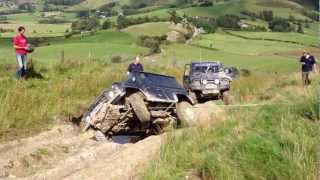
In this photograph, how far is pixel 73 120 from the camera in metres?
13.6

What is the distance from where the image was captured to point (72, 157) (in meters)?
10.6

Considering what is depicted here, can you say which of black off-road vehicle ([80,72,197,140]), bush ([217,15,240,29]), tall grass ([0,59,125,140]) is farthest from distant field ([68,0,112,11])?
black off-road vehicle ([80,72,197,140])

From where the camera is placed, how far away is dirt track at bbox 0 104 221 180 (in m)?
8.41

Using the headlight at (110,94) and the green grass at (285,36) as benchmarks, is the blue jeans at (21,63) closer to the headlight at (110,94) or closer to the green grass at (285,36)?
the headlight at (110,94)

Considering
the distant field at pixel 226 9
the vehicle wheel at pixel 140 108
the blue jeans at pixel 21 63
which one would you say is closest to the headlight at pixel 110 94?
the vehicle wheel at pixel 140 108

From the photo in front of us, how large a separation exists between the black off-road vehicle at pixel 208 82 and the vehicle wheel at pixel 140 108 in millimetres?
5709

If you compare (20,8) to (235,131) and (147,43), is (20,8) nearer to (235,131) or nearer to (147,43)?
(147,43)

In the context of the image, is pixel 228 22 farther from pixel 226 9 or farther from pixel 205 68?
pixel 205 68

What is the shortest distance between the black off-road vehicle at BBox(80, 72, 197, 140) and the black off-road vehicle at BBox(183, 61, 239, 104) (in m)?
5.14

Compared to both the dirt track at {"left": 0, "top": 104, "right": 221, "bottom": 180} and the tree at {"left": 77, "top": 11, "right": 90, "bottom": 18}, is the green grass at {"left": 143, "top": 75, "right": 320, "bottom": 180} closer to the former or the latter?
the dirt track at {"left": 0, "top": 104, "right": 221, "bottom": 180}

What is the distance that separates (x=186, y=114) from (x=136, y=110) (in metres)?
1.02

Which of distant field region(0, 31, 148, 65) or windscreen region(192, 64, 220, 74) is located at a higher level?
windscreen region(192, 64, 220, 74)

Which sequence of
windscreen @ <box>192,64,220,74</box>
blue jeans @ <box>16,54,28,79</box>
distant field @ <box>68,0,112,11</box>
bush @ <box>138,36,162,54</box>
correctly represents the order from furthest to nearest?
distant field @ <box>68,0,112,11</box> → bush @ <box>138,36,162,54</box> → windscreen @ <box>192,64,220,74</box> → blue jeans @ <box>16,54,28,79</box>

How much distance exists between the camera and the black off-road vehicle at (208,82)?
718 inches
